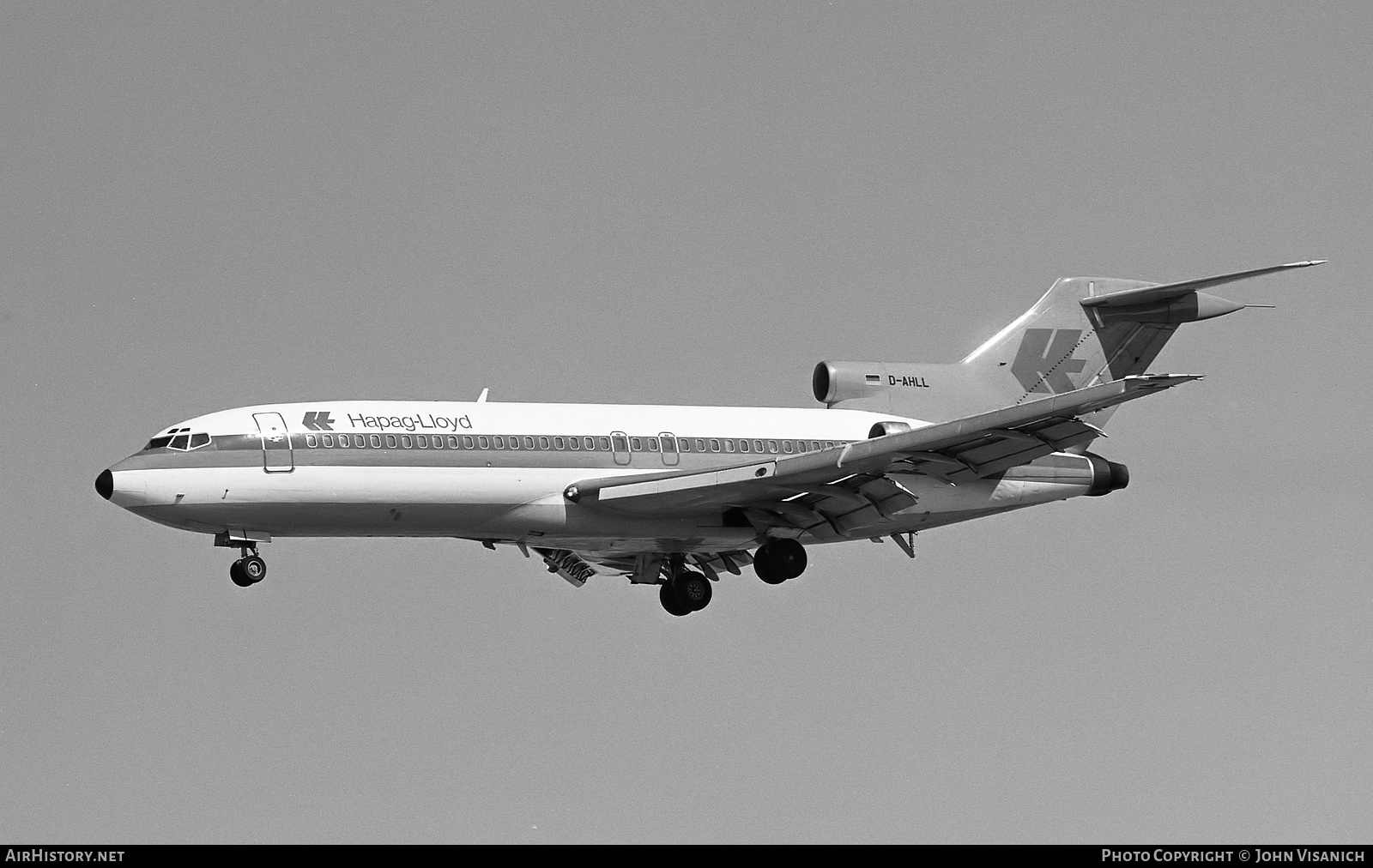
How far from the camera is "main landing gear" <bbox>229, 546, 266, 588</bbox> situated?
40.1 meters

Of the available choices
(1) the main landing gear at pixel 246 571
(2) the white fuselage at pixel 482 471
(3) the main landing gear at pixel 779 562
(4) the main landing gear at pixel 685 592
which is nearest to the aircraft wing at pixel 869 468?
(2) the white fuselage at pixel 482 471

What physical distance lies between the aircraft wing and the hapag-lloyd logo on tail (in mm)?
4647

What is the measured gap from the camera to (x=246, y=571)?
4009cm

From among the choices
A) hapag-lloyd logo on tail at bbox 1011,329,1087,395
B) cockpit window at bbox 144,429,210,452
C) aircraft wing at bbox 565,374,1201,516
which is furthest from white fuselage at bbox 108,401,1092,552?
hapag-lloyd logo on tail at bbox 1011,329,1087,395

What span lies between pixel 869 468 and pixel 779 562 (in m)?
3.69

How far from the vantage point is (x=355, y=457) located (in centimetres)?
4019

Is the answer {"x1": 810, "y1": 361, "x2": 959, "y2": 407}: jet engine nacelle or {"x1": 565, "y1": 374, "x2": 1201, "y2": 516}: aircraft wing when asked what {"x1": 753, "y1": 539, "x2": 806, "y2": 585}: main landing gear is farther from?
{"x1": 810, "y1": 361, "x2": 959, "y2": 407}: jet engine nacelle

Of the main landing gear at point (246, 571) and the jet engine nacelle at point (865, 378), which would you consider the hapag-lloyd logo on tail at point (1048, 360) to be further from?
the main landing gear at point (246, 571)

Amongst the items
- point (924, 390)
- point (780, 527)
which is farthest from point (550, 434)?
point (924, 390)

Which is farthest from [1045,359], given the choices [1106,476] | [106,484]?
[106,484]

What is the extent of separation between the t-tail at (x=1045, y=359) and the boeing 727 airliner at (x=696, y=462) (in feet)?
0.13

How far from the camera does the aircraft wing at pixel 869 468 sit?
3931 centimetres

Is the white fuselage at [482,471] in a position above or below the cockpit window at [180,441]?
below
